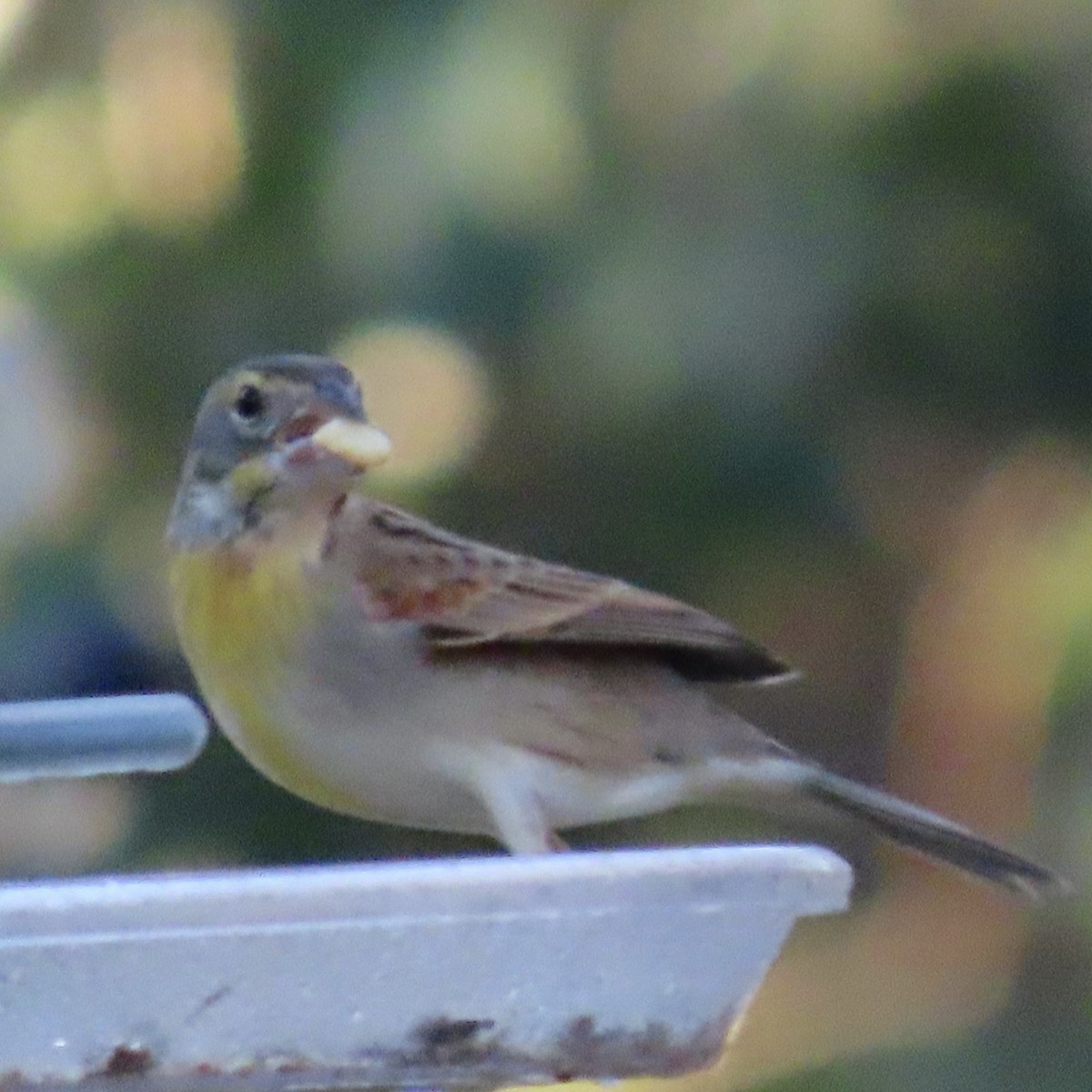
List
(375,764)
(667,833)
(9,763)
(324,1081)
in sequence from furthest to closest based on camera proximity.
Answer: (667,833) < (375,764) < (9,763) < (324,1081)

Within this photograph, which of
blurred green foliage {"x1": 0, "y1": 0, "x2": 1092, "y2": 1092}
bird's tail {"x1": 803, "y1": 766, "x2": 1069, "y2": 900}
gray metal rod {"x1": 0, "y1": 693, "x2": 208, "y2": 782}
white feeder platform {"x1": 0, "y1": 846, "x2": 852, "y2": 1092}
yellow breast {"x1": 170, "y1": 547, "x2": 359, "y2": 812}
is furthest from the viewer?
blurred green foliage {"x1": 0, "y1": 0, "x2": 1092, "y2": 1092}

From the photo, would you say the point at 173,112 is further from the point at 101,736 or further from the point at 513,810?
the point at 101,736

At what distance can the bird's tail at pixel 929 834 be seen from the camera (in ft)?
6.62

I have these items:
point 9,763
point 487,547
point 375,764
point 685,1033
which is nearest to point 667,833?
point 487,547

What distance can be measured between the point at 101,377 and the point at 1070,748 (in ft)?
3.36

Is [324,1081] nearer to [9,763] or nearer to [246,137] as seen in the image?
[9,763]

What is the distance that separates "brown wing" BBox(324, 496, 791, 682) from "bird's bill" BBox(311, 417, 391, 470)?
4.1 inches

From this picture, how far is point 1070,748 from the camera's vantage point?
103 inches

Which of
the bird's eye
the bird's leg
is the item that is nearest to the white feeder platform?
the bird's leg

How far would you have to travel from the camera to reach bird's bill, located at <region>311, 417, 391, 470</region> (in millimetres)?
1608

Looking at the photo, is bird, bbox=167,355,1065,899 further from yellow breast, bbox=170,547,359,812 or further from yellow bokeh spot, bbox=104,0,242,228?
yellow bokeh spot, bbox=104,0,242,228

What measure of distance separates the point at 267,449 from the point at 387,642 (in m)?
0.16

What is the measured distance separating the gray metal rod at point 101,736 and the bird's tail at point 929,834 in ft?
2.68

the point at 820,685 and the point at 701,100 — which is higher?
the point at 701,100
